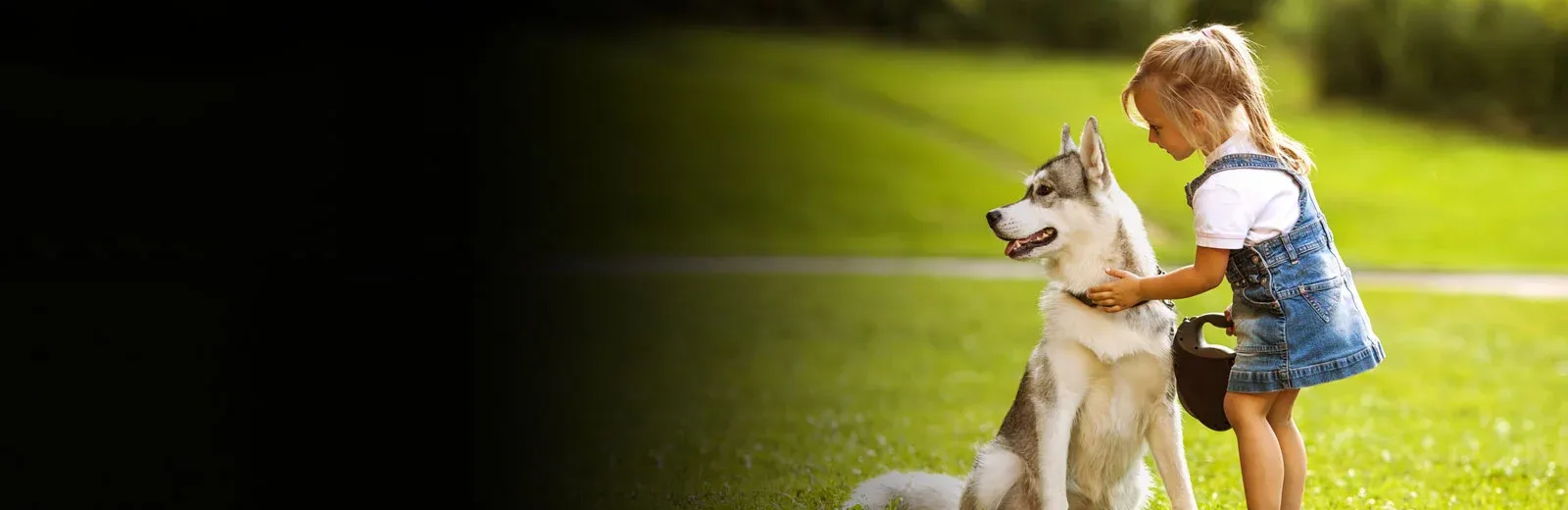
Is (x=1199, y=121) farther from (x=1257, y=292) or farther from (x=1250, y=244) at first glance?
(x=1257, y=292)

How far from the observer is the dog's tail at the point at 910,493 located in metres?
5.09

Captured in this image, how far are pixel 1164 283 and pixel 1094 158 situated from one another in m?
0.45

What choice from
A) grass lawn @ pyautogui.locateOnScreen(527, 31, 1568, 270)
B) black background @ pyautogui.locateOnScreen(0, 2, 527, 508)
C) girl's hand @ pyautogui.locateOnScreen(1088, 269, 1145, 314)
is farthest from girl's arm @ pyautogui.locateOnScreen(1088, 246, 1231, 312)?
grass lawn @ pyautogui.locateOnScreen(527, 31, 1568, 270)

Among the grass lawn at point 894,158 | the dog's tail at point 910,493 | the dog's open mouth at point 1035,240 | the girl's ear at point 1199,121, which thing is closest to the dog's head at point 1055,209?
the dog's open mouth at point 1035,240

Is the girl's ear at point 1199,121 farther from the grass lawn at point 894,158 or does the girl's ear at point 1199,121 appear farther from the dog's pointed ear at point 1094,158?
the grass lawn at point 894,158

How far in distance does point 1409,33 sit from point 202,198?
2684 cm

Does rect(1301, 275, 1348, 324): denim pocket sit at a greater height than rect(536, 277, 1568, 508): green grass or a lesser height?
greater

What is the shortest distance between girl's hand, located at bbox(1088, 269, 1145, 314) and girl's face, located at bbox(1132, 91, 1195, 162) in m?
0.43

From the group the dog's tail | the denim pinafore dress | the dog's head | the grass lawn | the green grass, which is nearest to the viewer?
the denim pinafore dress

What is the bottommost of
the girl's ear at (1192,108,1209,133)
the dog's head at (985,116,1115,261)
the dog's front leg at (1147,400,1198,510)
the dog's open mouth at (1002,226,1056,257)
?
the dog's front leg at (1147,400,1198,510)

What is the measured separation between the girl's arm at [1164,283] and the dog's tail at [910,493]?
1.18 meters

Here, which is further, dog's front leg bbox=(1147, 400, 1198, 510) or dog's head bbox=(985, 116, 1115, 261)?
dog's front leg bbox=(1147, 400, 1198, 510)

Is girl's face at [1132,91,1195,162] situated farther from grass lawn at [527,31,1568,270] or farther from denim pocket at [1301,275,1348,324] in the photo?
grass lawn at [527,31,1568,270]

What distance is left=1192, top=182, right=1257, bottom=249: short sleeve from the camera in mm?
4016
